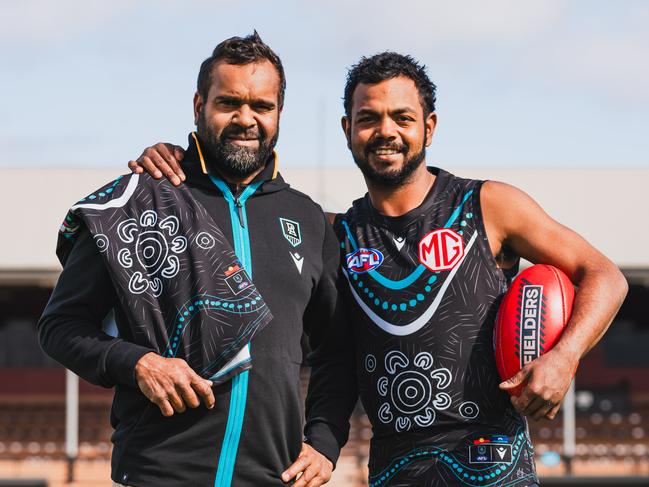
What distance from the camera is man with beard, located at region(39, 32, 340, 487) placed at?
316 cm

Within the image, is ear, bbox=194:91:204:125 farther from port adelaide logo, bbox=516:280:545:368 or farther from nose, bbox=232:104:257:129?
port adelaide logo, bbox=516:280:545:368

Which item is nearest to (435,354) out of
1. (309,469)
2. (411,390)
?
(411,390)

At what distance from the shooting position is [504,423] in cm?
374

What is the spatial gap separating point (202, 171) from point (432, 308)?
3.16 ft

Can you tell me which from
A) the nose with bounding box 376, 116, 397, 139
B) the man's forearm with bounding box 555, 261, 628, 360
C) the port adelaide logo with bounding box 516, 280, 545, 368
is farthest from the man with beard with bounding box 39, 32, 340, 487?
the man's forearm with bounding box 555, 261, 628, 360

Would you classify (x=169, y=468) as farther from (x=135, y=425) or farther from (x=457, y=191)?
(x=457, y=191)

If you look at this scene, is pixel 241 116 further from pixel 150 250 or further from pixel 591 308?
pixel 591 308

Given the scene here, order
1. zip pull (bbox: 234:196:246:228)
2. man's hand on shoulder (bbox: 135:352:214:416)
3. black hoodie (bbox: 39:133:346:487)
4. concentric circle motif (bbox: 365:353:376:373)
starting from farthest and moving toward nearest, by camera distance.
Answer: concentric circle motif (bbox: 365:353:376:373) → zip pull (bbox: 234:196:246:228) → black hoodie (bbox: 39:133:346:487) → man's hand on shoulder (bbox: 135:352:214:416)

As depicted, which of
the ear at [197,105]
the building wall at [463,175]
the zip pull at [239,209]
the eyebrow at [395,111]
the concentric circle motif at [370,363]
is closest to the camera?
the zip pull at [239,209]

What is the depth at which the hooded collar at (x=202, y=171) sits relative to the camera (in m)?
3.46

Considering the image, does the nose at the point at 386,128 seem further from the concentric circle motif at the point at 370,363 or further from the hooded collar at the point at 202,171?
the concentric circle motif at the point at 370,363

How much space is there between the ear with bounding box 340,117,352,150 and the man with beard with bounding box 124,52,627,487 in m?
0.09

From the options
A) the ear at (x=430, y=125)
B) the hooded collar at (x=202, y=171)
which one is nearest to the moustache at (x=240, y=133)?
the hooded collar at (x=202, y=171)

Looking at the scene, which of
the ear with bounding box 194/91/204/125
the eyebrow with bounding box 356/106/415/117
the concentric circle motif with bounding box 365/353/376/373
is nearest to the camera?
the ear with bounding box 194/91/204/125
